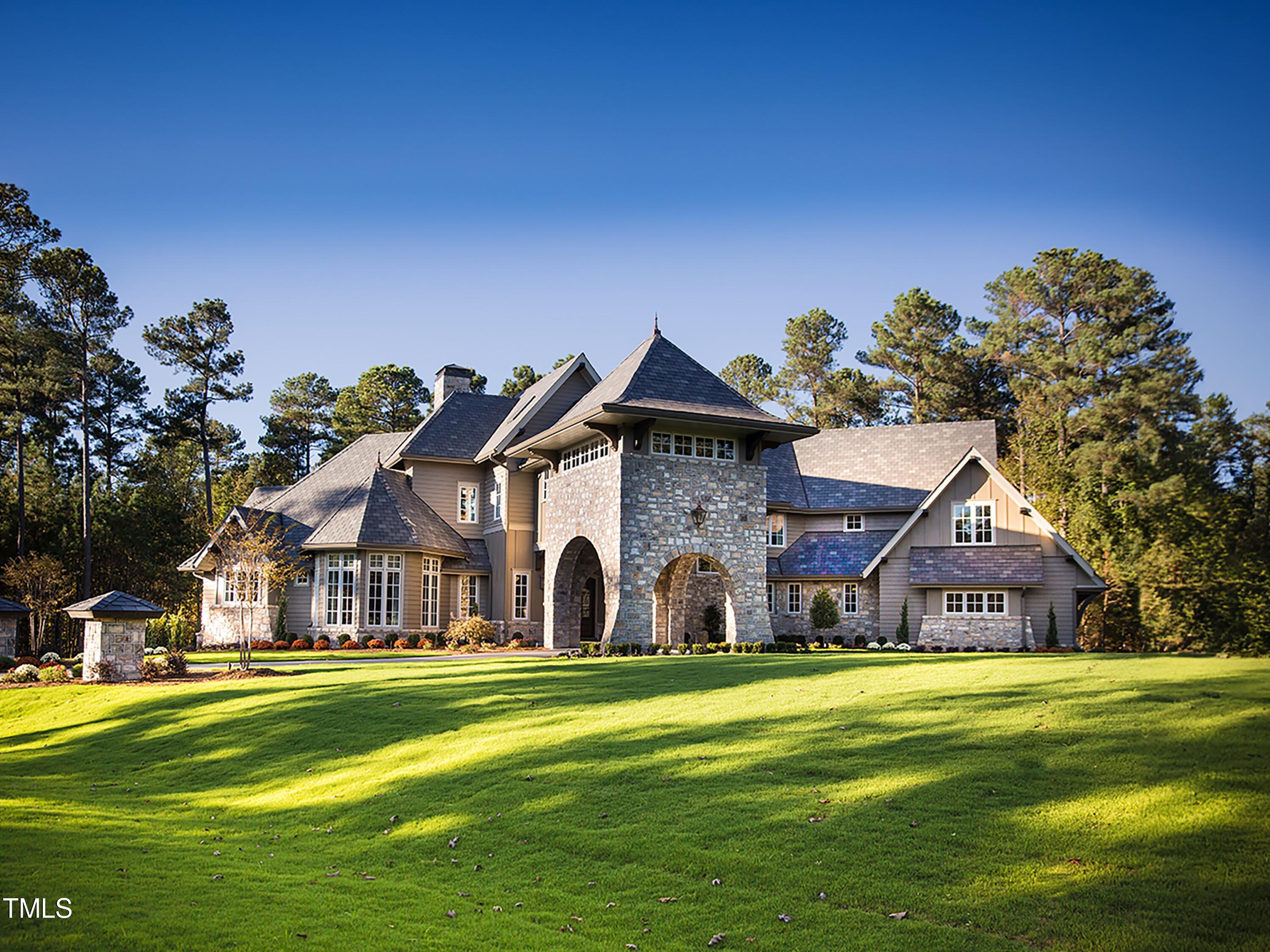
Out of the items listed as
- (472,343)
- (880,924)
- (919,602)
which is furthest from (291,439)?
(880,924)

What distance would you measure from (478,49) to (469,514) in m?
22.0

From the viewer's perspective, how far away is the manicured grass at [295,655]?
25.7 m

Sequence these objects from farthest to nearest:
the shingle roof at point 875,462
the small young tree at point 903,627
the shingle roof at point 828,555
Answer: the shingle roof at point 875,462, the shingle roof at point 828,555, the small young tree at point 903,627

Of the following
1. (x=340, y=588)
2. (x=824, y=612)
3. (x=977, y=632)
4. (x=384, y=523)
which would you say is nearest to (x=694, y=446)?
(x=824, y=612)

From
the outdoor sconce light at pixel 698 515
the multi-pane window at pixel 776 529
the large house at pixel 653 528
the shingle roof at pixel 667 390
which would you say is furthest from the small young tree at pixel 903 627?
the outdoor sconce light at pixel 698 515

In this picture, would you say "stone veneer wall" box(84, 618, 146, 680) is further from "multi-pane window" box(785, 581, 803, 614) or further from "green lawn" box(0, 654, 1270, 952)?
"multi-pane window" box(785, 581, 803, 614)

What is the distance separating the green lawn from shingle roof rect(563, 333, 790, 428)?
9.32 meters

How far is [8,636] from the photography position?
85.3ft

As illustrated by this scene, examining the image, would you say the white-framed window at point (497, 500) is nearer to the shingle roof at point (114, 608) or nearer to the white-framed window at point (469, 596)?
the white-framed window at point (469, 596)

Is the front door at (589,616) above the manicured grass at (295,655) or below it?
above

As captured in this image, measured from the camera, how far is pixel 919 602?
2947 cm

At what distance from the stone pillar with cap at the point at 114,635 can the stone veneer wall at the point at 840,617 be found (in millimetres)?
19807

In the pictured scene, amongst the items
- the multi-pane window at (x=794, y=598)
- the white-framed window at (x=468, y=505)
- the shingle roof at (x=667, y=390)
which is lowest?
the multi-pane window at (x=794, y=598)

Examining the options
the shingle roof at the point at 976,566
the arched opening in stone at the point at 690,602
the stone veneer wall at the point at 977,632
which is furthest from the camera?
the shingle roof at the point at 976,566
